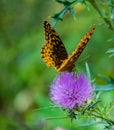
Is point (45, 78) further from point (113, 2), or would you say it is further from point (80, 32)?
point (113, 2)

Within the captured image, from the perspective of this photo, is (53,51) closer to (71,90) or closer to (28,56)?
(71,90)

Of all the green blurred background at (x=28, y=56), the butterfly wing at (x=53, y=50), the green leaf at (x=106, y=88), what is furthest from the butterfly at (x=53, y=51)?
the green blurred background at (x=28, y=56)

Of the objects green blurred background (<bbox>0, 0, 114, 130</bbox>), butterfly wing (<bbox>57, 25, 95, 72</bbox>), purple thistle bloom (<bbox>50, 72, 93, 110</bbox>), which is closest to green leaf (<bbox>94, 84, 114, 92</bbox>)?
purple thistle bloom (<bbox>50, 72, 93, 110</bbox>)

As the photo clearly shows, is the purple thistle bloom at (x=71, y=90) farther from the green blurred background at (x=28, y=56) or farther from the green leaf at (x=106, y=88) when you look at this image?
the green blurred background at (x=28, y=56)

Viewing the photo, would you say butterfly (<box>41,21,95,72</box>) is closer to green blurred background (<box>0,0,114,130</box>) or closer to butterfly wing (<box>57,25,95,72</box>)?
butterfly wing (<box>57,25,95,72</box>)

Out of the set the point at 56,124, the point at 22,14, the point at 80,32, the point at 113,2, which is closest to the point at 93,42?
the point at 80,32

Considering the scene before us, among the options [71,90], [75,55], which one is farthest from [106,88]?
[75,55]
